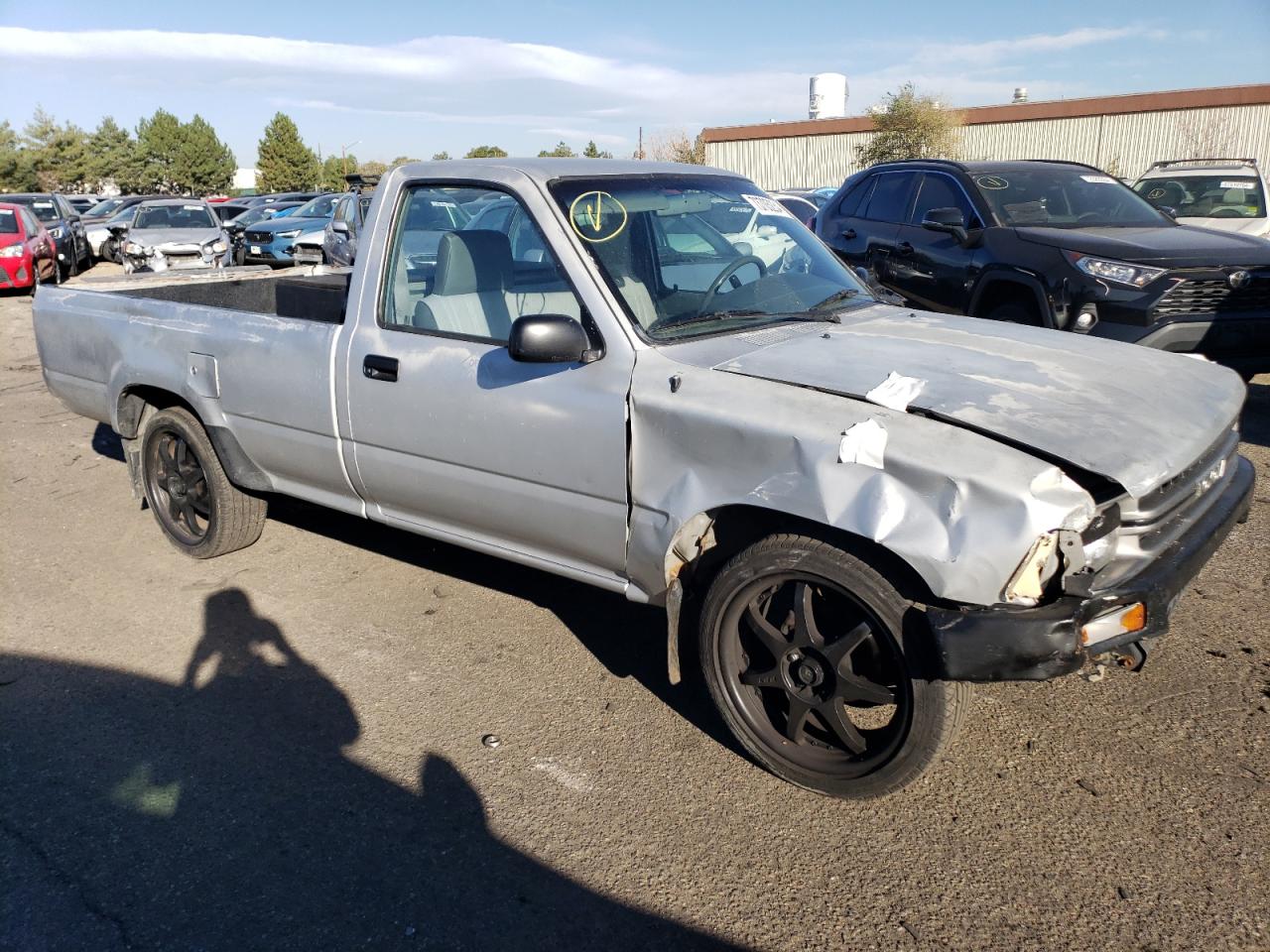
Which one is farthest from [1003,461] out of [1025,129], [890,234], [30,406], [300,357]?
[1025,129]

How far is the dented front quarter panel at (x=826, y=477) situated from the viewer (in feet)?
8.46

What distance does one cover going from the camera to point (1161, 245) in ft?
23.7

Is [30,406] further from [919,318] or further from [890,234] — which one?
[919,318]

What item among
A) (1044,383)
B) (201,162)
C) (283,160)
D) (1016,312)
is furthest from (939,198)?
(201,162)

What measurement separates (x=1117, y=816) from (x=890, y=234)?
6.71 m

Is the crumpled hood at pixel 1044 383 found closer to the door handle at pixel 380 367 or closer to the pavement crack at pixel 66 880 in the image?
the door handle at pixel 380 367

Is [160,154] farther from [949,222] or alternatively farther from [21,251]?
[949,222]

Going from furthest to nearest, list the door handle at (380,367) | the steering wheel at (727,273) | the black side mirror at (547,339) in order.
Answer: the door handle at (380,367) → the steering wheel at (727,273) → the black side mirror at (547,339)

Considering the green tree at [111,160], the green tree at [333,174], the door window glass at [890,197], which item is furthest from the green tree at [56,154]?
the door window glass at [890,197]

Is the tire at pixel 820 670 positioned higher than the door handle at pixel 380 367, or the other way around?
the door handle at pixel 380 367

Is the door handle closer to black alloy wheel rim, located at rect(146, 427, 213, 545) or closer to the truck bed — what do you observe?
the truck bed

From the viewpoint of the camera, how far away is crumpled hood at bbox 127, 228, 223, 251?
1809cm

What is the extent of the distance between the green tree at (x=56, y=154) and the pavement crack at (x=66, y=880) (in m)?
78.1

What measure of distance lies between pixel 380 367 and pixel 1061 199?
20.9 feet
